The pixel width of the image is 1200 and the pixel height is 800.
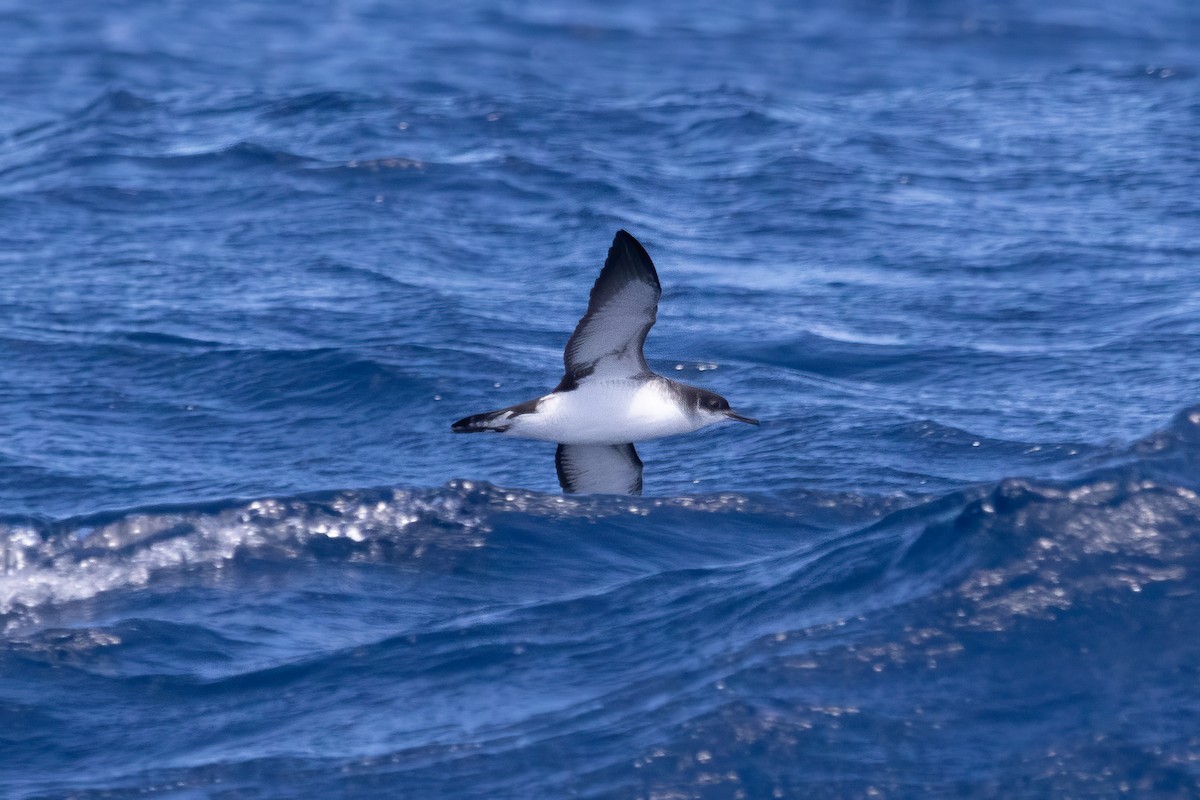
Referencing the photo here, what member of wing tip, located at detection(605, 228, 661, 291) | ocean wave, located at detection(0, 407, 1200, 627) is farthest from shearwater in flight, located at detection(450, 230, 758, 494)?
ocean wave, located at detection(0, 407, 1200, 627)

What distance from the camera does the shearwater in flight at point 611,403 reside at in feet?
28.7

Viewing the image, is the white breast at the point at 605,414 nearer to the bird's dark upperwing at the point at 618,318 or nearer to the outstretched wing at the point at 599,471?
the bird's dark upperwing at the point at 618,318

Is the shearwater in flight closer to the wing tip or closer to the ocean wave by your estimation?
the wing tip

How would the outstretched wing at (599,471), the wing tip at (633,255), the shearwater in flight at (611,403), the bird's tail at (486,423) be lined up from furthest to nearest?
1. the outstretched wing at (599,471)
2. the bird's tail at (486,423)
3. the shearwater in flight at (611,403)
4. the wing tip at (633,255)

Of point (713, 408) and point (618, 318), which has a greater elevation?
point (618, 318)

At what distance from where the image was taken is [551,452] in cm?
1199

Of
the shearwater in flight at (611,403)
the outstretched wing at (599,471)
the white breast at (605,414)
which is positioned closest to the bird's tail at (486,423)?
the shearwater in flight at (611,403)

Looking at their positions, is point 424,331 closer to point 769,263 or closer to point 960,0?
point 769,263

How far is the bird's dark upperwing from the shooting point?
846cm

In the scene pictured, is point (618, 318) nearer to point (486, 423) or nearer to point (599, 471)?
point (486, 423)

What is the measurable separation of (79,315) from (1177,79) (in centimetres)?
1684

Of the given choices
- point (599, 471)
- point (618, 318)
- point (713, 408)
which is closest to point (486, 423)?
point (618, 318)

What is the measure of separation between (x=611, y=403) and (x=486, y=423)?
0.88 metres

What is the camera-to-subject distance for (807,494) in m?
10.6
